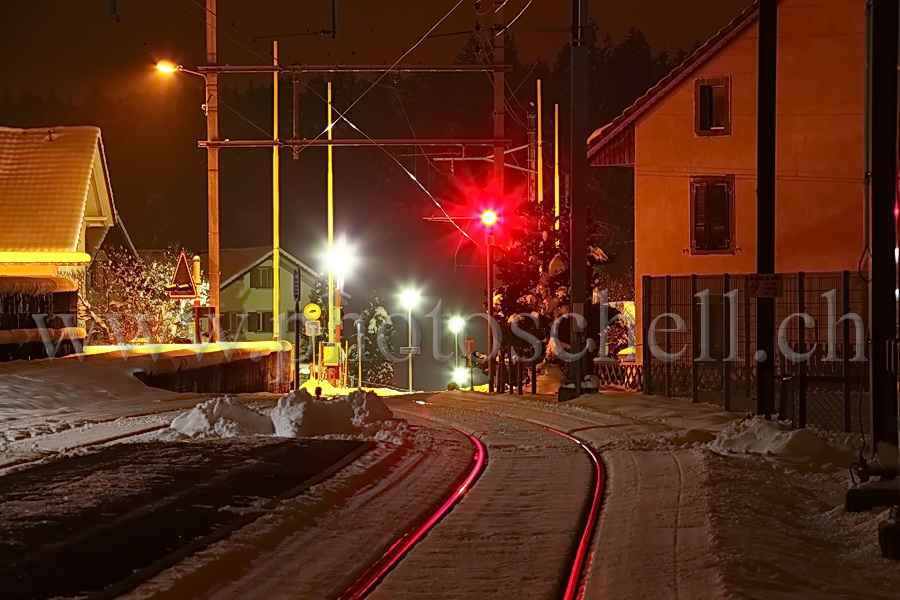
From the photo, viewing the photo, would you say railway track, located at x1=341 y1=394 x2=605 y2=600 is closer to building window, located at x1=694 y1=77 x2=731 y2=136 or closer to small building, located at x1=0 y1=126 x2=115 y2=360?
small building, located at x1=0 y1=126 x2=115 y2=360

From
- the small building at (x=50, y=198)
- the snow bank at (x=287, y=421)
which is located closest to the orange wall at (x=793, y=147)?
the small building at (x=50, y=198)

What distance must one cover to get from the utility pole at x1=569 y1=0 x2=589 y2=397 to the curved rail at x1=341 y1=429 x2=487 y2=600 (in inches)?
432

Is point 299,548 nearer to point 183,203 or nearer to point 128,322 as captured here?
point 128,322

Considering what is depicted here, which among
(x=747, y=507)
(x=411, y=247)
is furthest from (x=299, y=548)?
(x=411, y=247)

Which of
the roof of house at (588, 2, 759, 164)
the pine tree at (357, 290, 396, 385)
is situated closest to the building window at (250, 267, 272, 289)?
the pine tree at (357, 290, 396, 385)

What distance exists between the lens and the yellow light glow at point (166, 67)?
114ft

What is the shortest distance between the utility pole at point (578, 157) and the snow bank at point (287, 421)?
6691mm

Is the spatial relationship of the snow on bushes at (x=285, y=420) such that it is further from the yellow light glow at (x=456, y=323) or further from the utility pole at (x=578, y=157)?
the yellow light glow at (x=456, y=323)

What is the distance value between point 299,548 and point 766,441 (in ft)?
25.0

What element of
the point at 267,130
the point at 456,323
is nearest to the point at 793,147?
the point at 456,323

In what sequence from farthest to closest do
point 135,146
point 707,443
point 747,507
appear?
point 135,146
point 707,443
point 747,507

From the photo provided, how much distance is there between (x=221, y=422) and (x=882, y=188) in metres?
9.48

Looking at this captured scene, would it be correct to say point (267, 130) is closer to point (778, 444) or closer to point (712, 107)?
point (712, 107)

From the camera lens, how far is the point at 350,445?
51.4 feet
